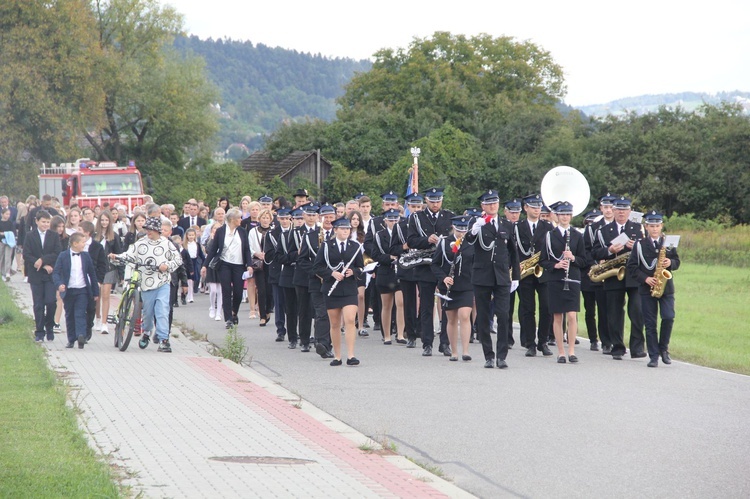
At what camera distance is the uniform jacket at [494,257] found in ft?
46.4

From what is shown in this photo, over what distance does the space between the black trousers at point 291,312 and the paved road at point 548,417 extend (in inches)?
19.1

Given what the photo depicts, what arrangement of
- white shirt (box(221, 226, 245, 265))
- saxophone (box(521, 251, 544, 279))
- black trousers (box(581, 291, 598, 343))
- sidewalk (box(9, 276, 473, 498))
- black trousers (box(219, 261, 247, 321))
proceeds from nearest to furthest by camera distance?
sidewalk (box(9, 276, 473, 498)), saxophone (box(521, 251, 544, 279)), black trousers (box(581, 291, 598, 343)), black trousers (box(219, 261, 247, 321)), white shirt (box(221, 226, 245, 265))

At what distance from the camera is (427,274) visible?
Result: 15.8 metres

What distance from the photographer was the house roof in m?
62.9

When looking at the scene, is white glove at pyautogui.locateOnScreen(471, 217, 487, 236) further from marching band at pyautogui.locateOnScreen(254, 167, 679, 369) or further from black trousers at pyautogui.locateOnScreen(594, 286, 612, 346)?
black trousers at pyautogui.locateOnScreen(594, 286, 612, 346)

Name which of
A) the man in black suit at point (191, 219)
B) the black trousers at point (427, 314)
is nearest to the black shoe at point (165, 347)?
the black trousers at point (427, 314)

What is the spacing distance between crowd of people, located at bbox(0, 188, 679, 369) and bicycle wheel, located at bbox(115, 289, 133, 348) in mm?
221

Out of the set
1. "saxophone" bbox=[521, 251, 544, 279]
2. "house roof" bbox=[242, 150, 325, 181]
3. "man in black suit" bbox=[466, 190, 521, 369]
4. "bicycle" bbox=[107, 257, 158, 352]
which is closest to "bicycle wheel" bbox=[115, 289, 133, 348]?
"bicycle" bbox=[107, 257, 158, 352]

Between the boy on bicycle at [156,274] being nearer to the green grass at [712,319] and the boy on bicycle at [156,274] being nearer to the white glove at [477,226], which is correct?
the white glove at [477,226]

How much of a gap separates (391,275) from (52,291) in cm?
494

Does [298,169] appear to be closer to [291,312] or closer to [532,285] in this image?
[291,312]

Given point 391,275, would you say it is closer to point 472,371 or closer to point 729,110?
point 472,371

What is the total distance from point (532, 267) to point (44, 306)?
6.99 metres

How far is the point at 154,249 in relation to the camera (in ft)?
50.1
